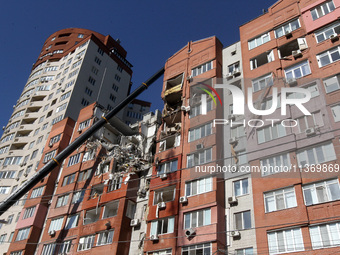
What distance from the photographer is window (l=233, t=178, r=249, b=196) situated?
952 inches

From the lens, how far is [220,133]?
2823cm

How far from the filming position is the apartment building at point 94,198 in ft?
97.6

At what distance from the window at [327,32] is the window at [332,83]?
437cm

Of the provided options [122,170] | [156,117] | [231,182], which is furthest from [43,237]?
[231,182]

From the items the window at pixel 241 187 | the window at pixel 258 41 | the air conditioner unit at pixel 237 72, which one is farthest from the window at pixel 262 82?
the window at pixel 241 187

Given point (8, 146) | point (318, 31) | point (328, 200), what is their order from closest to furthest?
1. point (328, 200)
2. point (318, 31)
3. point (8, 146)

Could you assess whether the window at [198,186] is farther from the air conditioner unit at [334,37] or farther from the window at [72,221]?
the air conditioner unit at [334,37]

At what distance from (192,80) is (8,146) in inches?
1444

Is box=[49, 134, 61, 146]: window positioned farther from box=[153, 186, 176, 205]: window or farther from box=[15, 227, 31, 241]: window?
box=[153, 186, 176, 205]: window

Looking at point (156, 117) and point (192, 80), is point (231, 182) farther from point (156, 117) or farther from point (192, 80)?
point (156, 117)

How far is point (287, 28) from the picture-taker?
1171 inches

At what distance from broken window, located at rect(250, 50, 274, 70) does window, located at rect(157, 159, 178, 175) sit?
422 inches

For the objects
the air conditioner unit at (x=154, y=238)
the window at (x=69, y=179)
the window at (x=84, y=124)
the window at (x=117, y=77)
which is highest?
the window at (x=117, y=77)

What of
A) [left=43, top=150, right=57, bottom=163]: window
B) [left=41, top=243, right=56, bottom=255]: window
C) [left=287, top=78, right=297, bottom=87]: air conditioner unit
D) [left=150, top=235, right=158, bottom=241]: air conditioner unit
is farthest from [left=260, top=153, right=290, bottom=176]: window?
[left=43, top=150, right=57, bottom=163]: window
